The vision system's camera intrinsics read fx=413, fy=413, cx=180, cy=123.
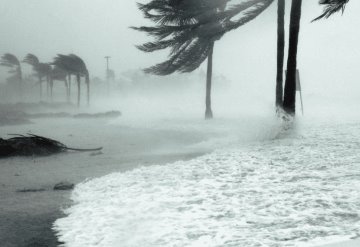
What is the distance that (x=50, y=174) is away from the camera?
7422mm

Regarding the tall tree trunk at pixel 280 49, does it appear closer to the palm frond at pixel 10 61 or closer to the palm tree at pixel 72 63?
the palm tree at pixel 72 63

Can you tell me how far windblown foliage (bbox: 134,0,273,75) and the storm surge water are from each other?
6529 mm

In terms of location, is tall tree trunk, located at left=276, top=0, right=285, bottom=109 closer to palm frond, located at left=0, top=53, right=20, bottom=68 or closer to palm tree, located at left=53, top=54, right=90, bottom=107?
palm tree, located at left=53, top=54, right=90, bottom=107

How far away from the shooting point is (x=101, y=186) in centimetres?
583

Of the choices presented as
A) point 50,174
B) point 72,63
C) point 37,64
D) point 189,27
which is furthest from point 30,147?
point 37,64

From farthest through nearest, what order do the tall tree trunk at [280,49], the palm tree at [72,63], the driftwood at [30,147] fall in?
the palm tree at [72,63] → the tall tree trunk at [280,49] → the driftwood at [30,147]

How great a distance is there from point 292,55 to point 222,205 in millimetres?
8181

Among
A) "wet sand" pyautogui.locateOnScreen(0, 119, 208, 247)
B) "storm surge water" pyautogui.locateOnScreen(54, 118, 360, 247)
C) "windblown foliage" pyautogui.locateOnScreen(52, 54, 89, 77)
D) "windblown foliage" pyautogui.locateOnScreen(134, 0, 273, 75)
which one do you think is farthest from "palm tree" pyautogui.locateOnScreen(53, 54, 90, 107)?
"storm surge water" pyautogui.locateOnScreen(54, 118, 360, 247)

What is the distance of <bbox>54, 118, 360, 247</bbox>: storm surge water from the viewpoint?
340cm

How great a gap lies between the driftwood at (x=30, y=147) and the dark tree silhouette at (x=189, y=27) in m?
5.59

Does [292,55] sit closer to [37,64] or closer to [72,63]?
[72,63]

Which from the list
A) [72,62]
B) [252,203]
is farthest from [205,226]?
[72,62]

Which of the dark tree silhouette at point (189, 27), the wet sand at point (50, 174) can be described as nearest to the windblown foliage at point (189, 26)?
the dark tree silhouette at point (189, 27)

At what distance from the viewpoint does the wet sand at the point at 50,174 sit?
159 inches
